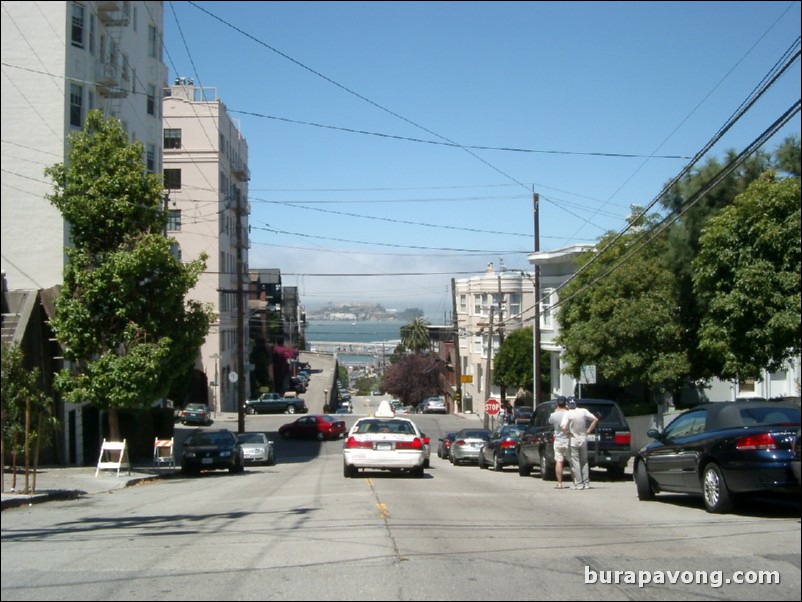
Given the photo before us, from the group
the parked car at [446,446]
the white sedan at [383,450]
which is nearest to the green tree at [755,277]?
the white sedan at [383,450]

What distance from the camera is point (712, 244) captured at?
2236cm

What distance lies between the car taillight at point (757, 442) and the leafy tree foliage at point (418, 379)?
73.3m

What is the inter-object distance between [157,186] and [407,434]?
457 inches

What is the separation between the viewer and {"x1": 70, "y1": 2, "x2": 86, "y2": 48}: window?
2257cm

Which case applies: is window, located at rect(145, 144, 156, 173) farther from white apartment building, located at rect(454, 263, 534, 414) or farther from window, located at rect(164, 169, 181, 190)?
white apartment building, located at rect(454, 263, 534, 414)

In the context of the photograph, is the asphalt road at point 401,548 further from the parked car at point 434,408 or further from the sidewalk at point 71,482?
the parked car at point 434,408

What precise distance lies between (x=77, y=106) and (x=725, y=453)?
76.8 feet

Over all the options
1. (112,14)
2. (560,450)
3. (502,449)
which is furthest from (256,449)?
(560,450)

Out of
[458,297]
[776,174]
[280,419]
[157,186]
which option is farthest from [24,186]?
[458,297]

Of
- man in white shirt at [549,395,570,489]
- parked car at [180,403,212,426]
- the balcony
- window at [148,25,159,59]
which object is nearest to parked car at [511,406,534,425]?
parked car at [180,403,212,426]

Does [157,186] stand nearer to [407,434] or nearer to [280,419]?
[407,434]

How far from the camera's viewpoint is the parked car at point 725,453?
1121cm

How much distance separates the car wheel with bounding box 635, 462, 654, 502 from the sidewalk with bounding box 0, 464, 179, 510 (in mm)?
10233

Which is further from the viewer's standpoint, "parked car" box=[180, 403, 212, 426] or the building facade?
"parked car" box=[180, 403, 212, 426]
